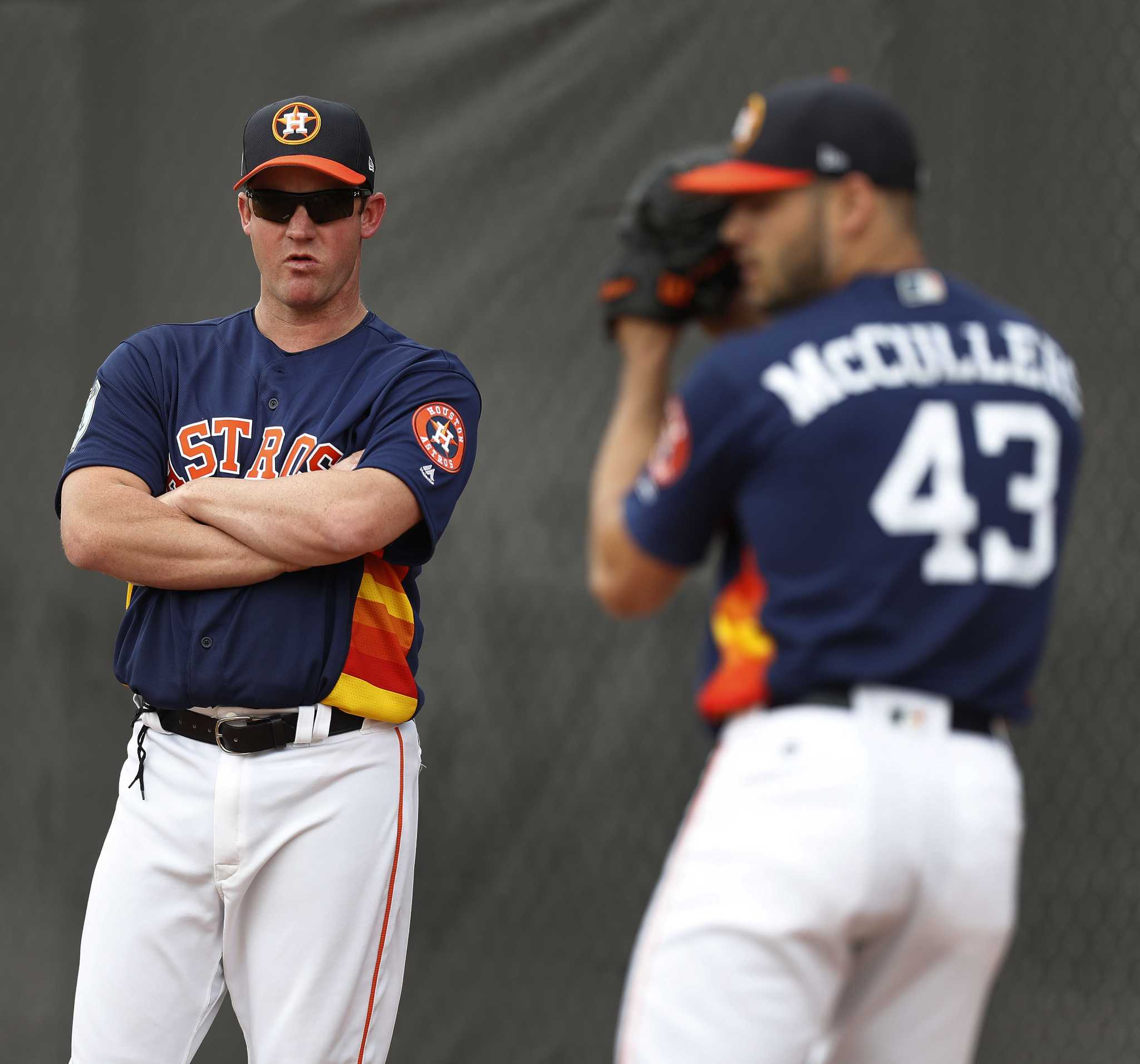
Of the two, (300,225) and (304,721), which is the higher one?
(300,225)

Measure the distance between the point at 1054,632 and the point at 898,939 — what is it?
4.87ft

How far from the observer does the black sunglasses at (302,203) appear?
251cm

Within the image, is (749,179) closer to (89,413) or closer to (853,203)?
(853,203)

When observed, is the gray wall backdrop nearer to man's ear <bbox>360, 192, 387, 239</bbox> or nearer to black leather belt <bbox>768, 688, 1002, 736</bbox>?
man's ear <bbox>360, 192, 387, 239</bbox>

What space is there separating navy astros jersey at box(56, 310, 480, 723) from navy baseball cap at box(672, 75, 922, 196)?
33.9 inches

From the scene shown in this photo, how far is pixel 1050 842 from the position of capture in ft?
9.57

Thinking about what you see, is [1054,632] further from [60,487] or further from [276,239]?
[60,487]

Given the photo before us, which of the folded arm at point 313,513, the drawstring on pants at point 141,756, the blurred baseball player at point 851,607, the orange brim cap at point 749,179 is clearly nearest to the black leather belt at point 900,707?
the blurred baseball player at point 851,607

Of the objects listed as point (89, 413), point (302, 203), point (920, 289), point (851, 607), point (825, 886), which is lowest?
point (825, 886)

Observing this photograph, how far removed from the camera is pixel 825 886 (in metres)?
1.54

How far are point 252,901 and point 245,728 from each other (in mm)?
295

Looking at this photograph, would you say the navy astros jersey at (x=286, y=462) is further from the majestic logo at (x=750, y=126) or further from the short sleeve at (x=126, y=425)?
the majestic logo at (x=750, y=126)

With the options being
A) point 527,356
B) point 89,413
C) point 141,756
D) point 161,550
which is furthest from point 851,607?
point 527,356

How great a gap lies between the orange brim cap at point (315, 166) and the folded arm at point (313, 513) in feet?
1.71
